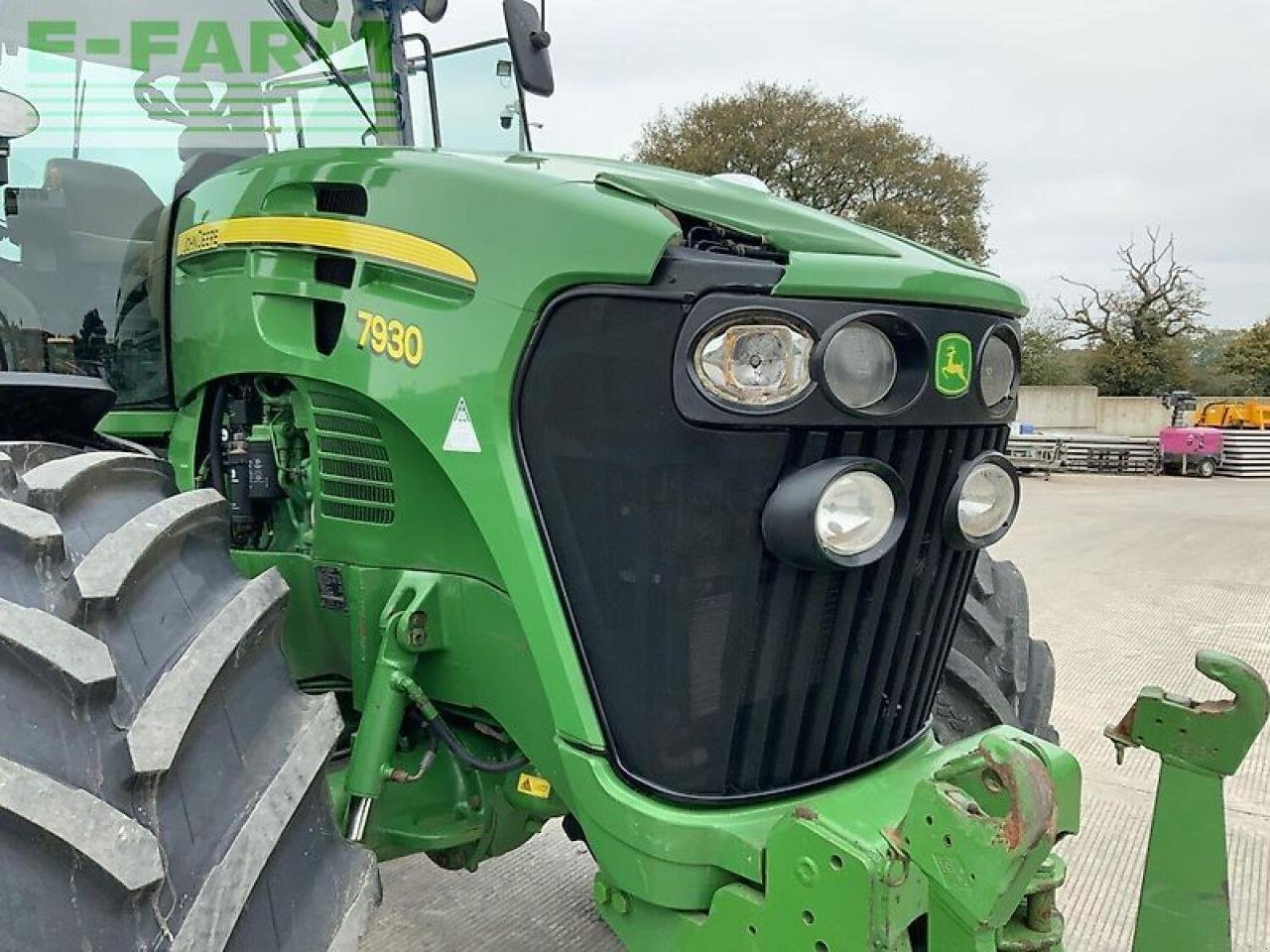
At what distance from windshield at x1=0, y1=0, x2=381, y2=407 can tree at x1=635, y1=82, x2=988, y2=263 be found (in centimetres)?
2849

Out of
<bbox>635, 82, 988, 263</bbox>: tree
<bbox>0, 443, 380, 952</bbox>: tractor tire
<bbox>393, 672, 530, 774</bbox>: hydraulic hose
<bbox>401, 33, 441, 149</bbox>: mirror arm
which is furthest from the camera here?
<bbox>635, 82, 988, 263</bbox>: tree

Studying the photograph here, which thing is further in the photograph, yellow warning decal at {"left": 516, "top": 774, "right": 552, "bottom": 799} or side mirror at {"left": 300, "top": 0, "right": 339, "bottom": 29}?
side mirror at {"left": 300, "top": 0, "right": 339, "bottom": 29}

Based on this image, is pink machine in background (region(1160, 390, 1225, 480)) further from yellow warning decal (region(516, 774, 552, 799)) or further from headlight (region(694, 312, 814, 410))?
headlight (region(694, 312, 814, 410))

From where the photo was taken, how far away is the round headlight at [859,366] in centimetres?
158

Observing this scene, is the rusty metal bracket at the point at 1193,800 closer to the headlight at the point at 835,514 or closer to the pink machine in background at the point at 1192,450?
the headlight at the point at 835,514

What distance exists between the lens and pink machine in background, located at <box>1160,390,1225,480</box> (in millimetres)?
19609

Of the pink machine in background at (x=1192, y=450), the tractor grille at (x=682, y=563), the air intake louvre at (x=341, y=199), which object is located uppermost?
the air intake louvre at (x=341, y=199)

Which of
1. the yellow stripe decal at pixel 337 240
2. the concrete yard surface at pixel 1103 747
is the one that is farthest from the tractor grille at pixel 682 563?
the concrete yard surface at pixel 1103 747

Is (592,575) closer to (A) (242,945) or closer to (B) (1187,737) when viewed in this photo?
(A) (242,945)

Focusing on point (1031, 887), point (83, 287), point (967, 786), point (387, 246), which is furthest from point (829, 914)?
point (83, 287)

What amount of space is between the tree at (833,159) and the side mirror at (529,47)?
28.1m

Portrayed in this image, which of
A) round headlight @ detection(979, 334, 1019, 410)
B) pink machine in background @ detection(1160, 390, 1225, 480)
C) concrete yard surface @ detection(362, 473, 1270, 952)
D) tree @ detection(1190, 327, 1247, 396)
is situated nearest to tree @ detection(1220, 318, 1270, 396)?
tree @ detection(1190, 327, 1247, 396)

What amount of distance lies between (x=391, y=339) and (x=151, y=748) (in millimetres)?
757

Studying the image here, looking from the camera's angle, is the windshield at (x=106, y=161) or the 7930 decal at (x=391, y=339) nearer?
the 7930 decal at (x=391, y=339)
